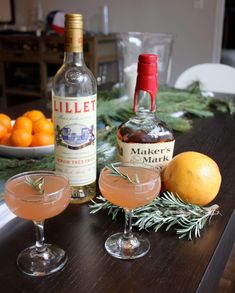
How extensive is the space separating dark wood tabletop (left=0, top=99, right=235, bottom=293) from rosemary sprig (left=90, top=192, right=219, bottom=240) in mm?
13

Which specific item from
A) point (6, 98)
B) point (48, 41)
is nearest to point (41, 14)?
point (48, 41)

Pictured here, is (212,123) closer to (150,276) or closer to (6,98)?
(150,276)

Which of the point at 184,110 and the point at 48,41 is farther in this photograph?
the point at 48,41

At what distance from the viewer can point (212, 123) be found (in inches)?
48.2

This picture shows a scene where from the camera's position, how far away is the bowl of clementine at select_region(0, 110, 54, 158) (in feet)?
2.76

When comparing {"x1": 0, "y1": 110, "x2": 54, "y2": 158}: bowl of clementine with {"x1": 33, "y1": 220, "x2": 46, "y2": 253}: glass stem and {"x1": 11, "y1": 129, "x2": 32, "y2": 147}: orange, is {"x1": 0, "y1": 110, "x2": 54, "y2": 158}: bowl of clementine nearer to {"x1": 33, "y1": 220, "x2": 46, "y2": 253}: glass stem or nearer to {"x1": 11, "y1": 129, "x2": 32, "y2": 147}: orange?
{"x1": 11, "y1": 129, "x2": 32, "y2": 147}: orange

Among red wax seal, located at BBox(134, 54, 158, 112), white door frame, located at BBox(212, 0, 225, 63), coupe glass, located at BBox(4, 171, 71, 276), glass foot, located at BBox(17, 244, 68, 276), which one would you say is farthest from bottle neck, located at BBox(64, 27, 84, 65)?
white door frame, located at BBox(212, 0, 225, 63)

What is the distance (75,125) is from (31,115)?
1.17ft

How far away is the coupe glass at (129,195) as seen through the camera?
1.78 ft

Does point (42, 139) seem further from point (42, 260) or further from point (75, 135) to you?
point (42, 260)

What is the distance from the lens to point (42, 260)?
20.9 inches

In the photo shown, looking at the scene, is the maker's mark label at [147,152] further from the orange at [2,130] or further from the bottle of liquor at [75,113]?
the orange at [2,130]

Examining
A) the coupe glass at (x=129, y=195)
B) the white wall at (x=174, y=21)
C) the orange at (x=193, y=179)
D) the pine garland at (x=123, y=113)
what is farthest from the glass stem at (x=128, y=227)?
the white wall at (x=174, y=21)

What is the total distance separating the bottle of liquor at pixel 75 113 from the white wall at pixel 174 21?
2324 millimetres
